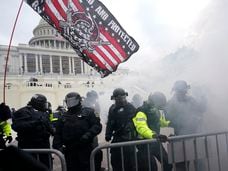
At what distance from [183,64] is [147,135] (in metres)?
5.77

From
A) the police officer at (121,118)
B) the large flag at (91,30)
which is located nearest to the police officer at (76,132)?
the police officer at (121,118)

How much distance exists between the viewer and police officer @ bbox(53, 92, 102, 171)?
4527mm

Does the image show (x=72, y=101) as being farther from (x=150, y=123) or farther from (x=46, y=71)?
(x=46, y=71)

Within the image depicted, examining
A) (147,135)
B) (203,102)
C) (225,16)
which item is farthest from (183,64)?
(147,135)

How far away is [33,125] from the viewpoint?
15.8ft

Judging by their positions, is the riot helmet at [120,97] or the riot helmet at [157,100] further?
the riot helmet at [120,97]

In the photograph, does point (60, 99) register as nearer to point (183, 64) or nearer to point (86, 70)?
point (86, 70)

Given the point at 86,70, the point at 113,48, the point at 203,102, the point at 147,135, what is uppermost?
the point at 86,70

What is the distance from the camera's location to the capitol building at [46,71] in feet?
154

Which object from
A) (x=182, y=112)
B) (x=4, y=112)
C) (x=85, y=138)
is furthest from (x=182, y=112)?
(x=4, y=112)

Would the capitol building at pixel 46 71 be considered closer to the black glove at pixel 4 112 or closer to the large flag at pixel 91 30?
the large flag at pixel 91 30

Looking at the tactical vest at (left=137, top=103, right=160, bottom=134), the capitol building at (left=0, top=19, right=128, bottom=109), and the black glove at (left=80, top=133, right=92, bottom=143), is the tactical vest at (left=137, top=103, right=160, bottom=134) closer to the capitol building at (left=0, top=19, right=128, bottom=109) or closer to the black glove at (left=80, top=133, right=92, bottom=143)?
the black glove at (left=80, top=133, right=92, bottom=143)

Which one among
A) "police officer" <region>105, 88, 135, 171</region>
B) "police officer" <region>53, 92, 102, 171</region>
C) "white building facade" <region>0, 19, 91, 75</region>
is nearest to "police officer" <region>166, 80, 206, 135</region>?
"police officer" <region>105, 88, 135, 171</region>

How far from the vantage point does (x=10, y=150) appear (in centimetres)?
142
